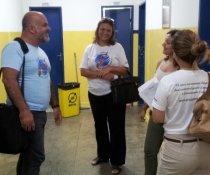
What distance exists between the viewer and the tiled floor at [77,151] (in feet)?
9.51

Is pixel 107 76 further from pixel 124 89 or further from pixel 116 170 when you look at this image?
pixel 116 170

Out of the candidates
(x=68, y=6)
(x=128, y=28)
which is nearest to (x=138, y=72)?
(x=128, y=28)

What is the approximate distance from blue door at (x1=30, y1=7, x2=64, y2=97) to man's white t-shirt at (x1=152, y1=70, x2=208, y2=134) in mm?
4554

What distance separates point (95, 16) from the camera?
5.59m

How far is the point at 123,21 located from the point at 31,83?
4075 mm

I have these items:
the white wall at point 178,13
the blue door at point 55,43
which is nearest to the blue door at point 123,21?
the blue door at point 55,43

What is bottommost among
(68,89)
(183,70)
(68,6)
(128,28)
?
(68,89)

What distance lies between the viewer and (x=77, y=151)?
341 centimetres

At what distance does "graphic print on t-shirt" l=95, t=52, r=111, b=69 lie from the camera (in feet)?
8.80

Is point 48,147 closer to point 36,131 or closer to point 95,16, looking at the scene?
point 36,131

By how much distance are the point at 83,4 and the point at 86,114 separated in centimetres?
216

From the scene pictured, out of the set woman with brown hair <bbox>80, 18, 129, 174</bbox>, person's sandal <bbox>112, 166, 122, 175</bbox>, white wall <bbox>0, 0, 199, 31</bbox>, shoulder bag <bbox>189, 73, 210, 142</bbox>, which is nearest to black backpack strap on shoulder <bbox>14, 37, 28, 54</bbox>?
woman with brown hair <bbox>80, 18, 129, 174</bbox>

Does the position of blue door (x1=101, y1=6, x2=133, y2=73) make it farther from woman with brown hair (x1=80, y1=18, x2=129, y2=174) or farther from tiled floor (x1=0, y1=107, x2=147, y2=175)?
woman with brown hair (x1=80, y1=18, x2=129, y2=174)

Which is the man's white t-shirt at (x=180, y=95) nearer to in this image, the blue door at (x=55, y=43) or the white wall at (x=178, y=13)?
the white wall at (x=178, y=13)
